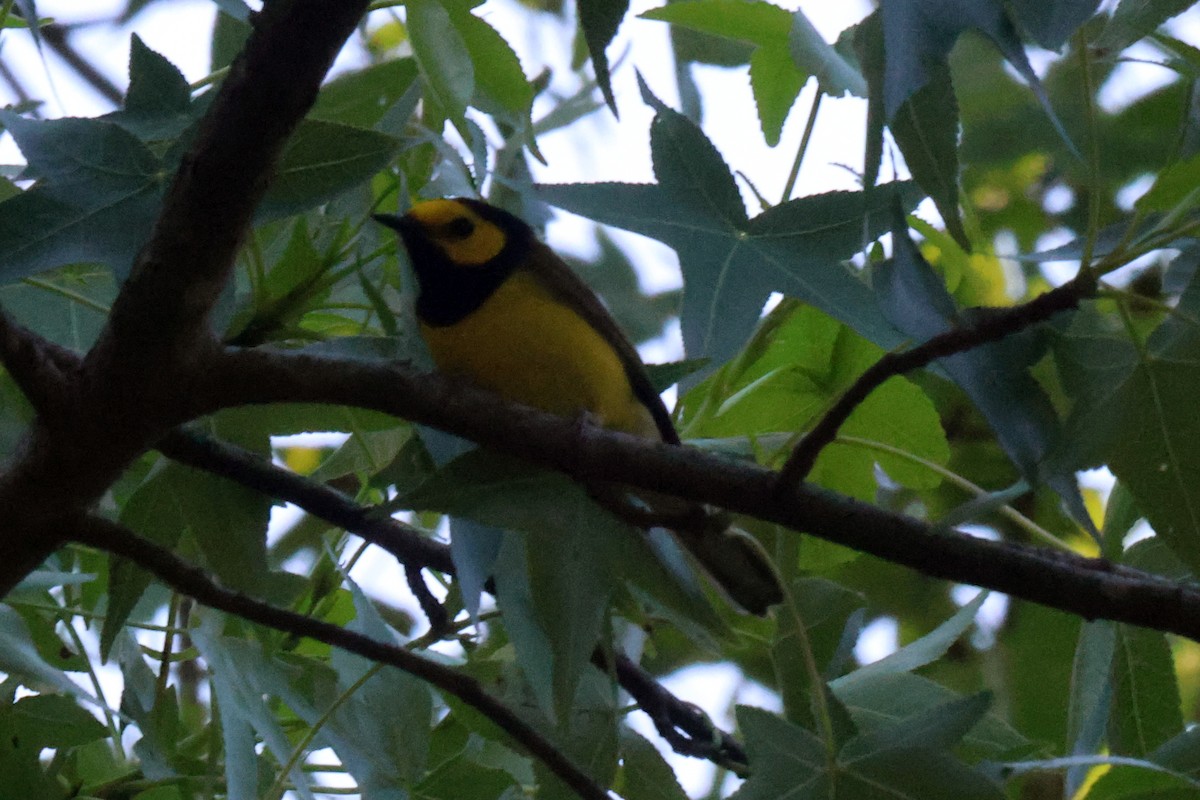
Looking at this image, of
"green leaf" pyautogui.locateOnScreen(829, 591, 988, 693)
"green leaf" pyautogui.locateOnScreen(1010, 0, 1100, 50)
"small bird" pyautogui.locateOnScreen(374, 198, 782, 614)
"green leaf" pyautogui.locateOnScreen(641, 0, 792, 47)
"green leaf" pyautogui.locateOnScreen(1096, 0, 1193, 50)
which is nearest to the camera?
"green leaf" pyautogui.locateOnScreen(1010, 0, 1100, 50)

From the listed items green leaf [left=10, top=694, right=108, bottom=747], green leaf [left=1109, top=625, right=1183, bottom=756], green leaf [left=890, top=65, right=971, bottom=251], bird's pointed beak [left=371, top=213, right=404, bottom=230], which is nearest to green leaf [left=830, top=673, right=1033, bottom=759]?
green leaf [left=1109, top=625, right=1183, bottom=756]

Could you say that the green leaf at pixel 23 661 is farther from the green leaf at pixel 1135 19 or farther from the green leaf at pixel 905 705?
the green leaf at pixel 1135 19

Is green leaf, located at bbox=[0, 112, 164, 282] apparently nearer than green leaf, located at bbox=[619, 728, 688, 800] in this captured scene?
Yes

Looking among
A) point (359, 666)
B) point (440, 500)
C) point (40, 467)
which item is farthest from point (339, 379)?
point (359, 666)

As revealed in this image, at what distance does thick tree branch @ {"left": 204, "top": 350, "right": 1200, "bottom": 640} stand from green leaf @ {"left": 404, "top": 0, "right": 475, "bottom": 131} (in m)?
0.56

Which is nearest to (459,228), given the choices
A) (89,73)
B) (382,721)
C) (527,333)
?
(527,333)

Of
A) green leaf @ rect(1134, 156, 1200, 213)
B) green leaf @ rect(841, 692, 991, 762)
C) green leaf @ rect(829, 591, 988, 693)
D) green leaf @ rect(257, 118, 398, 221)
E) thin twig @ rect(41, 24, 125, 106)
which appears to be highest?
thin twig @ rect(41, 24, 125, 106)

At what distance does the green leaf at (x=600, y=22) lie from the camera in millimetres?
1557

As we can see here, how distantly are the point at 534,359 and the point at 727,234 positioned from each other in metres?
0.79

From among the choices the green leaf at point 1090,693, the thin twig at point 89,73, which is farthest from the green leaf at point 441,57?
the thin twig at point 89,73

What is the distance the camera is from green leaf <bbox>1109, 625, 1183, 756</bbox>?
2075 millimetres

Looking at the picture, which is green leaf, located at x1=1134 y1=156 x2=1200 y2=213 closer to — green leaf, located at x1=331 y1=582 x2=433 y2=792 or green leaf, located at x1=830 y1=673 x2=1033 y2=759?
green leaf, located at x1=830 y1=673 x2=1033 y2=759

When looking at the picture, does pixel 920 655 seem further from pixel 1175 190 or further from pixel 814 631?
pixel 1175 190

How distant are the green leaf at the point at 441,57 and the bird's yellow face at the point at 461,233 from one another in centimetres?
63
